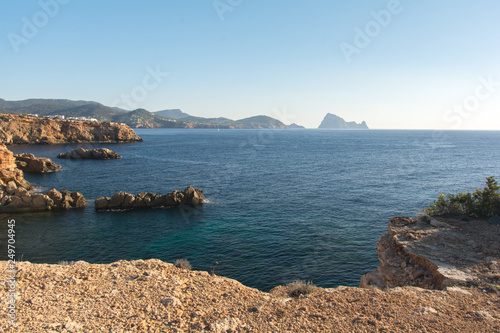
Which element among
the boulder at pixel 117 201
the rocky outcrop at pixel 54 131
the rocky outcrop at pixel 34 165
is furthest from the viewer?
the rocky outcrop at pixel 54 131

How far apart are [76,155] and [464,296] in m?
102

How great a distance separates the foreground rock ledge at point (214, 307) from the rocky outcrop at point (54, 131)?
139396 mm

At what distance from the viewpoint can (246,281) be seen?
21.4 meters

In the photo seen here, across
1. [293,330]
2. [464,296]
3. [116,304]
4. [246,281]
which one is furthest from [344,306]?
[246,281]

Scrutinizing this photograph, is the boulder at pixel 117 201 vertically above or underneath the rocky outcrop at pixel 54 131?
underneath

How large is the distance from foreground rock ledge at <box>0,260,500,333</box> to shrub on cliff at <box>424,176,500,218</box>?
36.1 ft

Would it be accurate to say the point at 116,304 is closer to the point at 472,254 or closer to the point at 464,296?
the point at 464,296

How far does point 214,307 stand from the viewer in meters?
11.8

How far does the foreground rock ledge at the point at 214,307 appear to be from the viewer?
10.3 meters

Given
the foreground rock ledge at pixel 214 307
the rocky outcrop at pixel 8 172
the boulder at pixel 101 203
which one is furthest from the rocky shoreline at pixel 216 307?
the rocky outcrop at pixel 8 172

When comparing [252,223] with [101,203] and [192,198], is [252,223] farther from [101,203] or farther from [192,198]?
[101,203]

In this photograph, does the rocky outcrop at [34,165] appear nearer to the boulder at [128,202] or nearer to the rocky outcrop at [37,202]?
the rocky outcrop at [37,202]

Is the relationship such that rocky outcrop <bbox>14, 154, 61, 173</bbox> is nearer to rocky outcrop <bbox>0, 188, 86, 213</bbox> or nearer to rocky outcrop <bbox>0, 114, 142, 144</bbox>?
rocky outcrop <bbox>0, 188, 86, 213</bbox>

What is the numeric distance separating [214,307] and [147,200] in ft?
107
